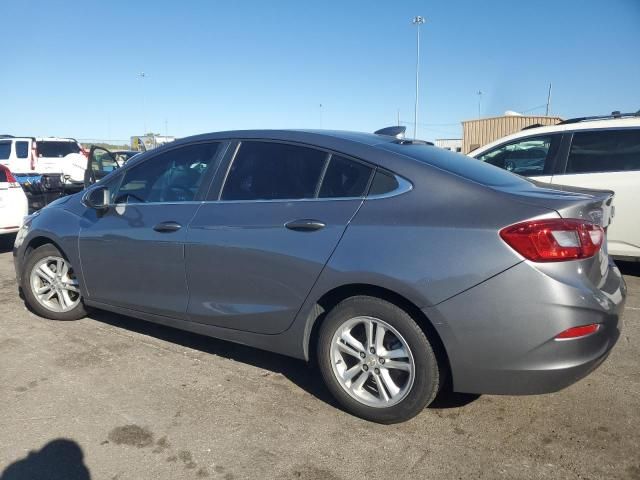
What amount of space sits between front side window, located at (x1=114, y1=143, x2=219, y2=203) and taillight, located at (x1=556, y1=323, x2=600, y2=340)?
7.83 feet

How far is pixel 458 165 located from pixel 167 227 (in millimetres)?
1919

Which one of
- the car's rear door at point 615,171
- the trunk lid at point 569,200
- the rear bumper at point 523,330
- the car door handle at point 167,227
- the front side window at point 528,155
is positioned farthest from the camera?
the front side window at point 528,155

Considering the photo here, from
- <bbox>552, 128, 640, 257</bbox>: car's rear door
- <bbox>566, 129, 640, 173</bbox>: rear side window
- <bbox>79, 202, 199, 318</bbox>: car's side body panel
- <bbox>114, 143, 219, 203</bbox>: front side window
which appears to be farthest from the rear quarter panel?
<bbox>566, 129, 640, 173</bbox>: rear side window

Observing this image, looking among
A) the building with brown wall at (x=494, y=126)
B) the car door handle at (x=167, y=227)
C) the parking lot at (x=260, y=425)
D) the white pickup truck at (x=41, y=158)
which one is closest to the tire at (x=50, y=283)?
the parking lot at (x=260, y=425)

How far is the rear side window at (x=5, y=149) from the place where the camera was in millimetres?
14547

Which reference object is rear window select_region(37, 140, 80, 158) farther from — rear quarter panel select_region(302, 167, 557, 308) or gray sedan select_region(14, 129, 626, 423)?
rear quarter panel select_region(302, 167, 557, 308)

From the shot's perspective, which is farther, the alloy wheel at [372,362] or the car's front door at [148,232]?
the car's front door at [148,232]

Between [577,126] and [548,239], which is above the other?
[577,126]

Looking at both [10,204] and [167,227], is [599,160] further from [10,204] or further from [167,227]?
[10,204]

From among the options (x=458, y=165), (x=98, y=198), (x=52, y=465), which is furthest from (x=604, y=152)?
(x=52, y=465)

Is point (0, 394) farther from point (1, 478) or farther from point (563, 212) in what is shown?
point (563, 212)

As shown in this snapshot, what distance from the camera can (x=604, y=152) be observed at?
577 centimetres

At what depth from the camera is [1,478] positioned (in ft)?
7.94

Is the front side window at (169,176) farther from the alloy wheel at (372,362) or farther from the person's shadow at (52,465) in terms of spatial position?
the person's shadow at (52,465)
